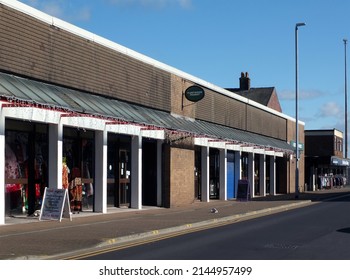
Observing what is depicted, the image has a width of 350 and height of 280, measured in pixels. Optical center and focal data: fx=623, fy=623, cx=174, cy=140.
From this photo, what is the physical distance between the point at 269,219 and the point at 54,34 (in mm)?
10095

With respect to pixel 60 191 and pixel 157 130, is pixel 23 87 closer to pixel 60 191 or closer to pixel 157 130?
pixel 60 191

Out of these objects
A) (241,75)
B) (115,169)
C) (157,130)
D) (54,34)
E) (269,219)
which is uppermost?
(241,75)

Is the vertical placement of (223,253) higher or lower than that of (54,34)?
lower

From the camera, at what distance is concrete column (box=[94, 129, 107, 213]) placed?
23.0 m

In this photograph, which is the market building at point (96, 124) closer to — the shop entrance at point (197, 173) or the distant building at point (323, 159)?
the shop entrance at point (197, 173)

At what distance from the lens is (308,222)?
828 inches

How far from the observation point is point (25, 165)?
20.7m

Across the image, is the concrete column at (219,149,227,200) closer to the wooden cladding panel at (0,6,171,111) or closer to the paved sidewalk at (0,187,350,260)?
the wooden cladding panel at (0,6,171,111)

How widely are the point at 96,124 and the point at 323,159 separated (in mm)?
42750

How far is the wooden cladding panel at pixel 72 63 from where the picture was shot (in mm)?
18859

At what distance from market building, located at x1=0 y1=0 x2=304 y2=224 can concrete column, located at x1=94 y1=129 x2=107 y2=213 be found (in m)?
0.04

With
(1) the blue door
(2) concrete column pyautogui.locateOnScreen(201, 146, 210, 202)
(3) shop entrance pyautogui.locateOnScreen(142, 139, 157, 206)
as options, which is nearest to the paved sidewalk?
(3) shop entrance pyautogui.locateOnScreen(142, 139, 157, 206)

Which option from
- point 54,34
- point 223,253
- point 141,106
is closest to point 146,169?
point 141,106

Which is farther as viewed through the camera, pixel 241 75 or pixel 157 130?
pixel 241 75
